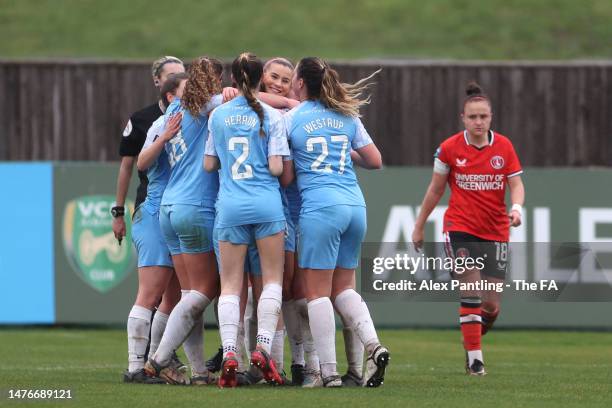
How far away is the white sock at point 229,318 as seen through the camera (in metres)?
8.45

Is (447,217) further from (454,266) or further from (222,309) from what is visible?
(222,309)

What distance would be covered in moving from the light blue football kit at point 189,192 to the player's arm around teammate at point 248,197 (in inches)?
12.1

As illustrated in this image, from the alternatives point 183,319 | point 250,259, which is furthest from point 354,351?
point 183,319

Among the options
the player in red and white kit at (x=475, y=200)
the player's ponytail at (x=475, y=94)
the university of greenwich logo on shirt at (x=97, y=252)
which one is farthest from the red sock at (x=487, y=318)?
the university of greenwich logo on shirt at (x=97, y=252)

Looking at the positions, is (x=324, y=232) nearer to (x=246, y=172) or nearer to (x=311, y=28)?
(x=246, y=172)

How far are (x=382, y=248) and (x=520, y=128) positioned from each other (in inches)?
170

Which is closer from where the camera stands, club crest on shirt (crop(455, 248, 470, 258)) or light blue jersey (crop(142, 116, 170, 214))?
light blue jersey (crop(142, 116, 170, 214))

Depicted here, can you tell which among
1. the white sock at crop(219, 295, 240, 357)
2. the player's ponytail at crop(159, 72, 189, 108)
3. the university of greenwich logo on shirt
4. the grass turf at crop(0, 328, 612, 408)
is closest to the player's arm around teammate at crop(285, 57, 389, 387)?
the grass turf at crop(0, 328, 612, 408)

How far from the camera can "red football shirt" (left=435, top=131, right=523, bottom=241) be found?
10516mm

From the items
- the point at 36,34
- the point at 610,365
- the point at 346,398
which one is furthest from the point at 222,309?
the point at 36,34

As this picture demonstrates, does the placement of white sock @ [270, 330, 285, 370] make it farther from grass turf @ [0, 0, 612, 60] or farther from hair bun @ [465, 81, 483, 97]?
grass turf @ [0, 0, 612, 60]

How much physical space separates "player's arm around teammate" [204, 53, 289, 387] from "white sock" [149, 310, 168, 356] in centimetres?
117

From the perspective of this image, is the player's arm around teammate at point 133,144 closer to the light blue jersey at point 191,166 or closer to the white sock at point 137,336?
the light blue jersey at point 191,166

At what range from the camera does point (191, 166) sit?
8.92 meters
